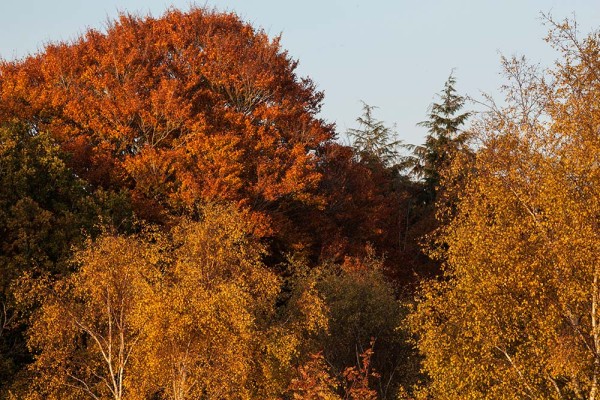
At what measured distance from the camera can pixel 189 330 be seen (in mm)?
29062

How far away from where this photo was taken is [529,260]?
2523cm

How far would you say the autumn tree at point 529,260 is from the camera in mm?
24250

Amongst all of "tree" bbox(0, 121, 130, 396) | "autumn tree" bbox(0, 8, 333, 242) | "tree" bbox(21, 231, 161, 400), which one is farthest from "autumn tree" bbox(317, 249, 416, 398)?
"tree" bbox(21, 231, 161, 400)

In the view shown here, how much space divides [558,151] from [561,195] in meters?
1.61

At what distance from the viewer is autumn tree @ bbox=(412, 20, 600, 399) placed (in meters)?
24.2

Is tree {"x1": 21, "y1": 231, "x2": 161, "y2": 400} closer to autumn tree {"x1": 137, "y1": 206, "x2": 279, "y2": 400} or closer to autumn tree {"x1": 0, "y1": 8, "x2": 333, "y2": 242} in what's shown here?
autumn tree {"x1": 137, "y1": 206, "x2": 279, "y2": 400}

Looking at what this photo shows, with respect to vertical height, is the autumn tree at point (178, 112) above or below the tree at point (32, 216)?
above

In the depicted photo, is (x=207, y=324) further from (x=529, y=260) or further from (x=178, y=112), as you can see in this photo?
(x=178, y=112)

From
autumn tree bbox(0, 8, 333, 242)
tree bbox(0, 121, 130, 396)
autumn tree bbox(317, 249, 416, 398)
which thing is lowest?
autumn tree bbox(317, 249, 416, 398)

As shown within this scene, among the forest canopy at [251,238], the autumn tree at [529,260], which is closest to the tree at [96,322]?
the forest canopy at [251,238]

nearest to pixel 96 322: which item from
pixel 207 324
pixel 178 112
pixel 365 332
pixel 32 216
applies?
pixel 207 324

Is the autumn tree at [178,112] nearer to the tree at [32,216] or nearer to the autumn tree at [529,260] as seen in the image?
the tree at [32,216]

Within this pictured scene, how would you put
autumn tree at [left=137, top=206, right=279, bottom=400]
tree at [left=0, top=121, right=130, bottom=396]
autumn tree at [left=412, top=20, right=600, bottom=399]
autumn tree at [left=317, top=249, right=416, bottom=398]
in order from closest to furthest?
autumn tree at [left=412, top=20, right=600, bottom=399] → autumn tree at [left=137, top=206, right=279, bottom=400] → tree at [left=0, top=121, right=130, bottom=396] → autumn tree at [left=317, top=249, right=416, bottom=398]

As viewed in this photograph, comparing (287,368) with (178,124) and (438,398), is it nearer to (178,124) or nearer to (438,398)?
(438,398)
